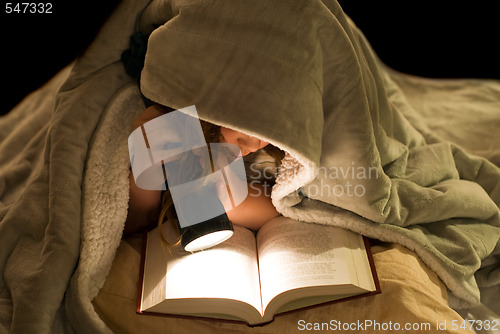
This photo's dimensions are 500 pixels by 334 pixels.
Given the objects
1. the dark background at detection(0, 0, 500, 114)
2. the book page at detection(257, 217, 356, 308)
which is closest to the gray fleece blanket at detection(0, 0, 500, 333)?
the book page at detection(257, 217, 356, 308)

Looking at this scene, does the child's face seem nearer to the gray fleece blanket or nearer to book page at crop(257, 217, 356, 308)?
the gray fleece blanket

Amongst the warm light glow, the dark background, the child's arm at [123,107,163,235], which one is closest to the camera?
the warm light glow

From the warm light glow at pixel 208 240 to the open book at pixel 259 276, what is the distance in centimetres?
1

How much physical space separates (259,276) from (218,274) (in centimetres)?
9

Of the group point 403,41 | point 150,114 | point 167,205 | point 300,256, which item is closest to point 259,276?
point 300,256

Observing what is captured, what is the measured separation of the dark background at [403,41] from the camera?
1.41m

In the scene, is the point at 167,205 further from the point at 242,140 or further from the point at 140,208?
the point at 242,140

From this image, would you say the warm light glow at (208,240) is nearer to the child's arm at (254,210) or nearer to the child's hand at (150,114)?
the child's arm at (254,210)

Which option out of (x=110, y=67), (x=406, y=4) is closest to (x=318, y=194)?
(x=110, y=67)

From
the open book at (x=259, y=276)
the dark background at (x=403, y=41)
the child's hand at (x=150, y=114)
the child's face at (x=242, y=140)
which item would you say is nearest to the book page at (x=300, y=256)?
the open book at (x=259, y=276)

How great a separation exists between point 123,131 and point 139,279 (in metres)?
0.31

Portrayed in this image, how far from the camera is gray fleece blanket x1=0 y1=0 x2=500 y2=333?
0.72m

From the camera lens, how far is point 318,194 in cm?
90

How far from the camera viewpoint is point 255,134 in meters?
0.71
